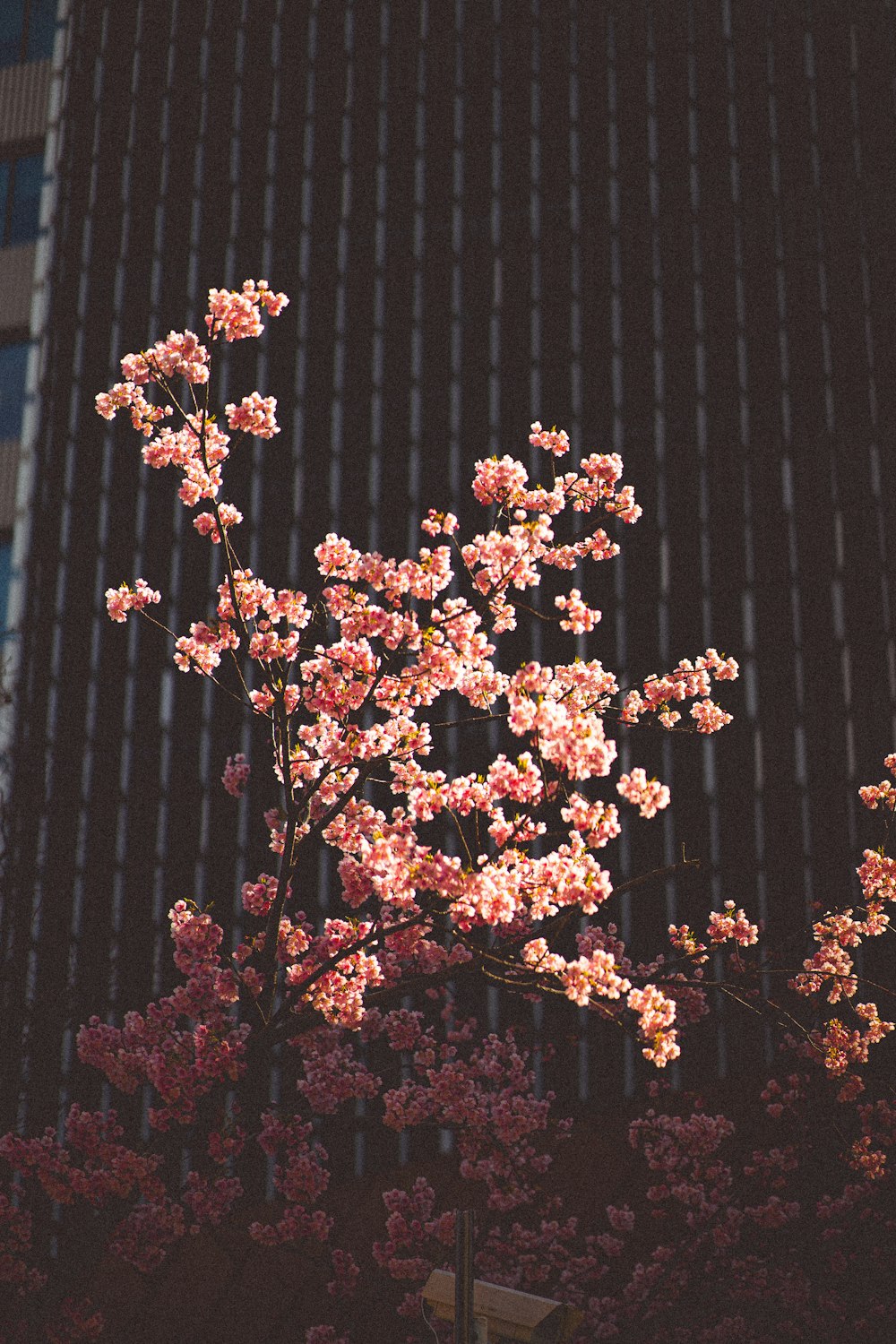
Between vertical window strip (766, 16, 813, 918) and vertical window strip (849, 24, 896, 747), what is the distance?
89 cm

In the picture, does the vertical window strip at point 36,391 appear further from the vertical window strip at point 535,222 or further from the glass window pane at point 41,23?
the vertical window strip at point 535,222

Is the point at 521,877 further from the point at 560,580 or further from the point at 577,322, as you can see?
the point at 577,322

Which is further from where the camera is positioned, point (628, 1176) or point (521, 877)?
point (628, 1176)

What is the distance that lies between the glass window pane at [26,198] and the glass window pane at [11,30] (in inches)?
87.6

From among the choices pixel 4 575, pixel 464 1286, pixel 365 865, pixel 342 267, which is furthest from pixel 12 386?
pixel 464 1286

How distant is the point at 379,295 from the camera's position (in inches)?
→ 1031

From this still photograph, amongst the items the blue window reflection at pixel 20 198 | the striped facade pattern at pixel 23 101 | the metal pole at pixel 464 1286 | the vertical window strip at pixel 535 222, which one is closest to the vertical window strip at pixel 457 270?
the vertical window strip at pixel 535 222

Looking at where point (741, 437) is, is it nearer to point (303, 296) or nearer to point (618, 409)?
point (618, 409)

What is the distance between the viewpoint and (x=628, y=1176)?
51.4ft

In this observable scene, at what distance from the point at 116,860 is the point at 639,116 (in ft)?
59.5

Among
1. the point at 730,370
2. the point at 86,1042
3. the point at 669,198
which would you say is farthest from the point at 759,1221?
the point at 669,198

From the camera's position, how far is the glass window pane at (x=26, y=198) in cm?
2769

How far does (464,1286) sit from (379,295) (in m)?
21.9

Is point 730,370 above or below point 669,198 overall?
below
